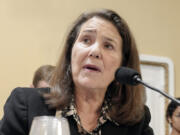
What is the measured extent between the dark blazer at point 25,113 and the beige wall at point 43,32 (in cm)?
116

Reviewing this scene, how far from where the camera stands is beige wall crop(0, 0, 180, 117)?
2.50 metres

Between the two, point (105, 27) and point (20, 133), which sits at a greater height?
point (105, 27)

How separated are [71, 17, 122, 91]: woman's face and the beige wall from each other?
108 cm

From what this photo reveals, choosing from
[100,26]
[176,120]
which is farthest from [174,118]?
[100,26]

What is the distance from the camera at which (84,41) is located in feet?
4.37

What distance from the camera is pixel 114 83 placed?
151 centimetres

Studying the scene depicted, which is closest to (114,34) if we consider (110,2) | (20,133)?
(20,133)

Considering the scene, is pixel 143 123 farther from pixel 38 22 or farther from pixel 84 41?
pixel 38 22

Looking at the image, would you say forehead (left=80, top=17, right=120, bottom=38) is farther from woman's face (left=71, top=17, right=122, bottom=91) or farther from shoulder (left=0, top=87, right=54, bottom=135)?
shoulder (left=0, top=87, right=54, bottom=135)

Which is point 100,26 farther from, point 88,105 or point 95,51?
point 88,105

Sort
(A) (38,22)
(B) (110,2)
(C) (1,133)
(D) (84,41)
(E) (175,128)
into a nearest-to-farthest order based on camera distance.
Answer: (C) (1,133), (D) (84,41), (E) (175,128), (A) (38,22), (B) (110,2)

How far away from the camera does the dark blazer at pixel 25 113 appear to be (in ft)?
3.88

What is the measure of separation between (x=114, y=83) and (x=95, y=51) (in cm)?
32

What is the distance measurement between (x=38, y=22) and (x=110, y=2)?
0.73m
